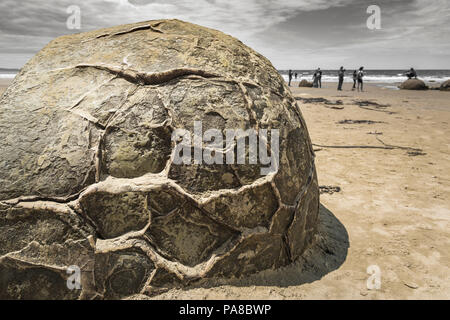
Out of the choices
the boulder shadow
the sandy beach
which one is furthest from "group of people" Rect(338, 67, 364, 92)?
the boulder shadow

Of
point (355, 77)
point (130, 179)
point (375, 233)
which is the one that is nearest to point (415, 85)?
point (355, 77)

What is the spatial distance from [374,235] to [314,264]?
89 centimetres

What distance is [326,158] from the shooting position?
16.4 ft

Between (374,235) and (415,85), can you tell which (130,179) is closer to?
(374,235)

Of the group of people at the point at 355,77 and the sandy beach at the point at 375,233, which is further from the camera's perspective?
the group of people at the point at 355,77

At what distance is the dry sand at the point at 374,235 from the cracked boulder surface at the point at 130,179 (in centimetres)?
19

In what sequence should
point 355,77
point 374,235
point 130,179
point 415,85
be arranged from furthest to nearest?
point 355,77, point 415,85, point 374,235, point 130,179

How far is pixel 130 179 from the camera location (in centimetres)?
166

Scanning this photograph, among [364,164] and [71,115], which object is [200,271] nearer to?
[71,115]

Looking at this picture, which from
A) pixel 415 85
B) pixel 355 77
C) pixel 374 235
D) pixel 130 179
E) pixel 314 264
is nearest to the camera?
pixel 130 179

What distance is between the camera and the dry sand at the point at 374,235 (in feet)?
6.26

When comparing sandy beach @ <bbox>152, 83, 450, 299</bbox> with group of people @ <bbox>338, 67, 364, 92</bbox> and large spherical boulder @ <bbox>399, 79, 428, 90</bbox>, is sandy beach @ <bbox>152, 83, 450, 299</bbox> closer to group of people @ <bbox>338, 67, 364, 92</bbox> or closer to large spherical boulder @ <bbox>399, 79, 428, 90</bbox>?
group of people @ <bbox>338, 67, 364, 92</bbox>

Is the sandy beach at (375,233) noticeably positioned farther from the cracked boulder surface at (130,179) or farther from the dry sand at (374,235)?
the cracked boulder surface at (130,179)

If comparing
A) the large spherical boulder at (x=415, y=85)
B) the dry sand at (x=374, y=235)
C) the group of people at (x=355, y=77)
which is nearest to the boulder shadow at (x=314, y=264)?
the dry sand at (x=374, y=235)
